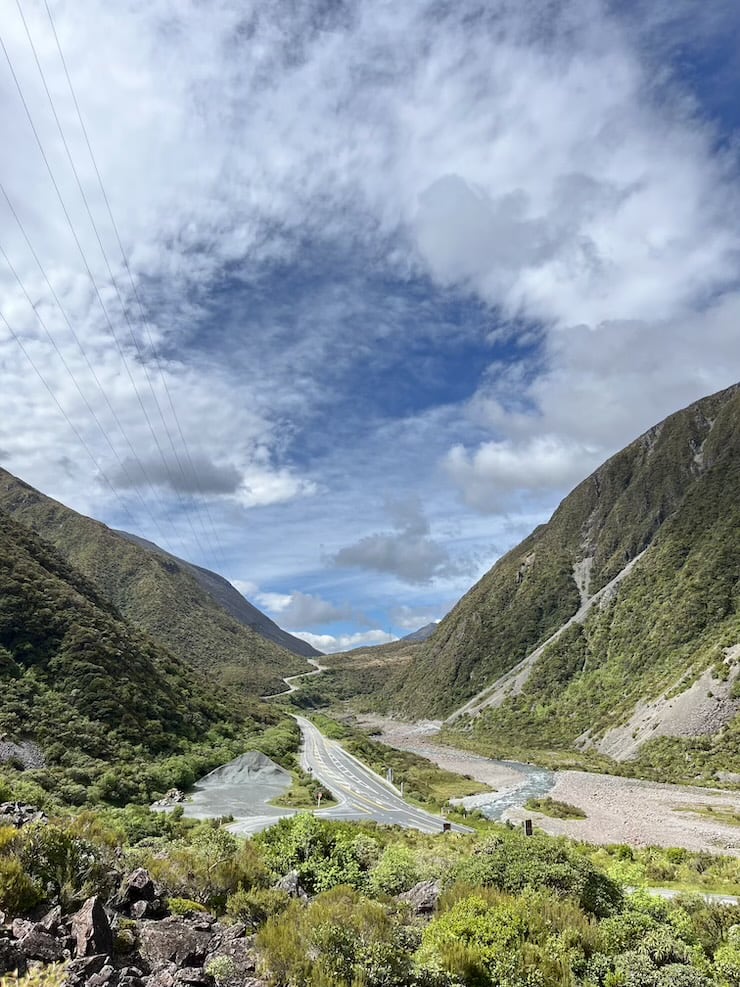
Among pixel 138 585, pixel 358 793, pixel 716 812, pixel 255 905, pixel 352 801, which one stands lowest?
pixel 358 793

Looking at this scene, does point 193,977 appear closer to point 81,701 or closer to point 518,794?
point 81,701

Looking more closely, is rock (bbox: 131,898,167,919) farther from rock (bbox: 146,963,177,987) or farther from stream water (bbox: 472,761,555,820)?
stream water (bbox: 472,761,555,820)

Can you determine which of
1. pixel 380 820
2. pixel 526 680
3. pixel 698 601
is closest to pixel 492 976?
pixel 380 820

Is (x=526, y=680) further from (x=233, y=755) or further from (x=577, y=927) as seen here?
(x=577, y=927)

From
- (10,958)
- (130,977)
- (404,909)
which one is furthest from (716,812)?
(10,958)

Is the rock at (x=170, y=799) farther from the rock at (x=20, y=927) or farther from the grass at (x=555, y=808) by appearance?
the rock at (x=20, y=927)

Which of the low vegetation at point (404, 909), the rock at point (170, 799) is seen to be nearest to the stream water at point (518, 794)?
the rock at point (170, 799)

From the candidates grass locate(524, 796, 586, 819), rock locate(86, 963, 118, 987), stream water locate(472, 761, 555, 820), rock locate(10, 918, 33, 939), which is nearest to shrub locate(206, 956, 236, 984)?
rock locate(86, 963, 118, 987)
